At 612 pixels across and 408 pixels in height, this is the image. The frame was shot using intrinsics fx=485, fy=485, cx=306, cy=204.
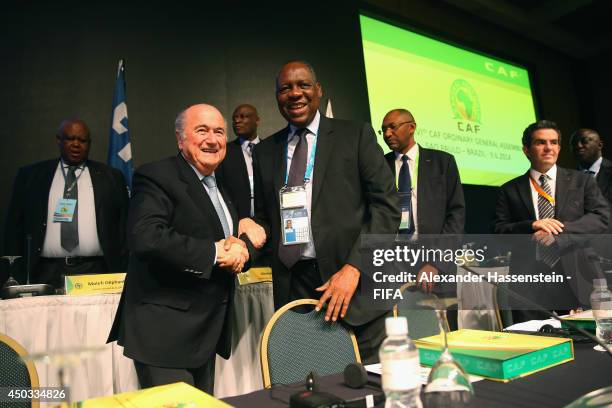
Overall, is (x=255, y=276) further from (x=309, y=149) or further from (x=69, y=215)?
(x=69, y=215)

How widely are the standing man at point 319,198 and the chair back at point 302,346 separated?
9cm

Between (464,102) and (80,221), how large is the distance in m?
4.50

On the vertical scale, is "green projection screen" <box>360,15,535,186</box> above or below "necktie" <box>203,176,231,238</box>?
above

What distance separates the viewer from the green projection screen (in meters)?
5.30

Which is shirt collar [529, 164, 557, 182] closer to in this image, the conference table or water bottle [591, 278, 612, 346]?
water bottle [591, 278, 612, 346]

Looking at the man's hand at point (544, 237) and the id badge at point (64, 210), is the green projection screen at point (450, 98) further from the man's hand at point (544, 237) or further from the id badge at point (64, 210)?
the id badge at point (64, 210)

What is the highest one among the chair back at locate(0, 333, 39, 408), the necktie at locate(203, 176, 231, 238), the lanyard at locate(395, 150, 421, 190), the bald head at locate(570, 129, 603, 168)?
the bald head at locate(570, 129, 603, 168)

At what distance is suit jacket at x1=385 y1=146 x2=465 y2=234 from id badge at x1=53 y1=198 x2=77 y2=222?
2.34m

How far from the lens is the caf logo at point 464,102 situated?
5.78m

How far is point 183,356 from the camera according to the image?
174 cm

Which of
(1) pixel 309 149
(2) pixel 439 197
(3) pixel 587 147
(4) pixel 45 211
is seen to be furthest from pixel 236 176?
(3) pixel 587 147

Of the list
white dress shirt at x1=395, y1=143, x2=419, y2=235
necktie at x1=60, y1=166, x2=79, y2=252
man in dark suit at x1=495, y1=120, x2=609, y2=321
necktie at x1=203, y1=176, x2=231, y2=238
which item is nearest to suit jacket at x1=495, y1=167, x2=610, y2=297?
man in dark suit at x1=495, y1=120, x2=609, y2=321

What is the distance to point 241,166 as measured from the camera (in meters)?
3.61

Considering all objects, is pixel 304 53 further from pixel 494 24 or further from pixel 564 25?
pixel 564 25
